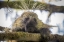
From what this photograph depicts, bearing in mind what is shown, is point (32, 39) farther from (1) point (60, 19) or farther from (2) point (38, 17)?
(1) point (60, 19)

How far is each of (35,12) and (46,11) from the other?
137mm

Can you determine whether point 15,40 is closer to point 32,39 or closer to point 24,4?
point 32,39

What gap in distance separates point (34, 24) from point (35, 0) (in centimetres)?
30

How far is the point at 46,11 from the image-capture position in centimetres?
170

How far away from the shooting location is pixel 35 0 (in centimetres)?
171

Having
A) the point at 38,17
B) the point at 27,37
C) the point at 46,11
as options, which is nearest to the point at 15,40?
the point at 27,37

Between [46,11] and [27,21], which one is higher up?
[46,11]

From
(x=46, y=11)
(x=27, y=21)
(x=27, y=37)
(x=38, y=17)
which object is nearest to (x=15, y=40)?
(x=27, y=37)

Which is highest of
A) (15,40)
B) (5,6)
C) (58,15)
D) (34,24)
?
(5,6)

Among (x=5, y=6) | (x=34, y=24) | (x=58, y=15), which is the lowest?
(x=34, y=24)

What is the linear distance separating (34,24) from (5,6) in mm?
425

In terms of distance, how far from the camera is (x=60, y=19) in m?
1.67

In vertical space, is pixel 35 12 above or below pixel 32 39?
above

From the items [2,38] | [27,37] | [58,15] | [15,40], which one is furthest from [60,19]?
[2,38]
